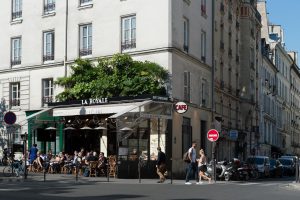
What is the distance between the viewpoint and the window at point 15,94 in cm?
3509

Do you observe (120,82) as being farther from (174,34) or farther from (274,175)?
(274,175)

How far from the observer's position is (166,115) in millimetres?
28109

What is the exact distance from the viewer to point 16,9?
35.8 m

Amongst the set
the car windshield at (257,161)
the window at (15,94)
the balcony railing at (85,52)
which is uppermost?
the balcony railing at (85,52)

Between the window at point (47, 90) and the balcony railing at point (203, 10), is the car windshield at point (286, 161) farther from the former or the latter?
the window at point (47, 90)

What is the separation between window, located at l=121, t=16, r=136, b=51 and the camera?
98.5 feet

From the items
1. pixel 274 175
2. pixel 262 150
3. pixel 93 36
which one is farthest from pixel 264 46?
pixel 93 36

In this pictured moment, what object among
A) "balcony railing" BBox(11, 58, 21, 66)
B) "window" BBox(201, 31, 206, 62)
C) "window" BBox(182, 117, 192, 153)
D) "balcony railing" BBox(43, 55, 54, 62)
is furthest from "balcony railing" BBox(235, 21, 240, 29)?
"balcony railing" BBox(11, 58, 21, 66)

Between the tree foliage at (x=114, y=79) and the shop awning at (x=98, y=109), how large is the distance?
771 millimetres

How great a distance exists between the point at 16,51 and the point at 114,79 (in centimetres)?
951

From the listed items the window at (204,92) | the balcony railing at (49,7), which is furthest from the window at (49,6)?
the window at (204,92)

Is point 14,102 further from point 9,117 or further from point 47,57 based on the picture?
point 9,117

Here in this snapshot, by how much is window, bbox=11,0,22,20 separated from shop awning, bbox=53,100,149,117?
829 centimetres

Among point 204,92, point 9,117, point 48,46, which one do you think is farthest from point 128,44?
point 9,117
